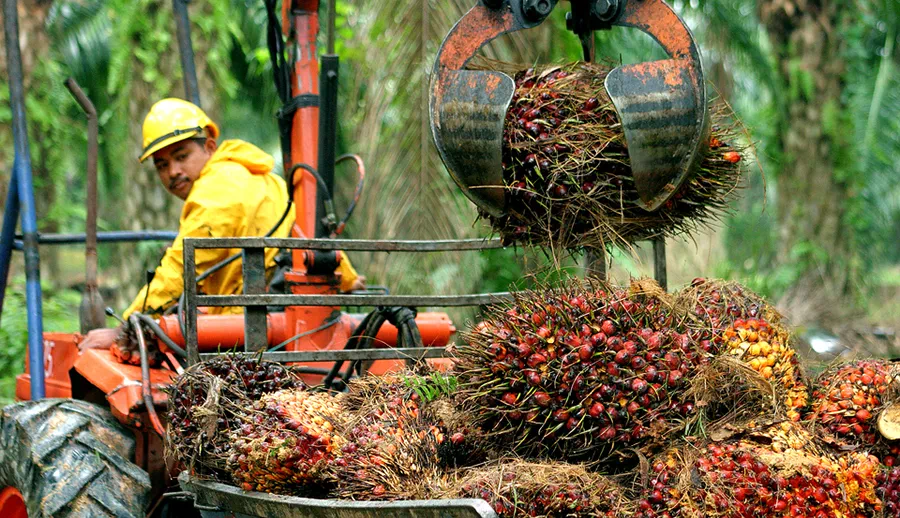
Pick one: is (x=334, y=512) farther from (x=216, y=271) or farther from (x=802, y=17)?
(x=802, y=17)

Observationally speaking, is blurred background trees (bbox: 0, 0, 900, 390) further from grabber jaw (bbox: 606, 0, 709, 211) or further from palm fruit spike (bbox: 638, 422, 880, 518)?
palm fruit spike (bbox: 638, 422, 880, 518)

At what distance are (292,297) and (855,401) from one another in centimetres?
209

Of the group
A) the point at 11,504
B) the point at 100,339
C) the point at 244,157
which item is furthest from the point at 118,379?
the point at 244,157

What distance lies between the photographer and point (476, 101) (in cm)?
320

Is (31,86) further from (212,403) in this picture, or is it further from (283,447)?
(283,447)

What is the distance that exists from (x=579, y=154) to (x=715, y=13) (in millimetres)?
9957

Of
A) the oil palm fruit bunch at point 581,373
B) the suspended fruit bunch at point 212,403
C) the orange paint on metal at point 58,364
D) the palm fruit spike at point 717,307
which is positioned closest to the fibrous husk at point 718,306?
the palm fruit spike at point 717,307

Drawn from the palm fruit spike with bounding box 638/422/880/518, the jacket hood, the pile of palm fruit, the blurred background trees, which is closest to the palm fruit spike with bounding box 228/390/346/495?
the pile of palm fruit

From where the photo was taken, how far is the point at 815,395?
330cm

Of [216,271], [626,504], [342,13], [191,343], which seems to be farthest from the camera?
[342,13]

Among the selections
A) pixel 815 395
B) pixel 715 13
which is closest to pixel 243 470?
pixel 815 395

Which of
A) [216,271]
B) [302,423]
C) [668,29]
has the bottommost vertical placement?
[302,423]

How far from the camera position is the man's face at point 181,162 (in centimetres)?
571

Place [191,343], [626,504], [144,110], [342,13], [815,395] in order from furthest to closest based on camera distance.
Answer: [144,110] < [342,13] < [191,343] < [815,395] < [626,504]
